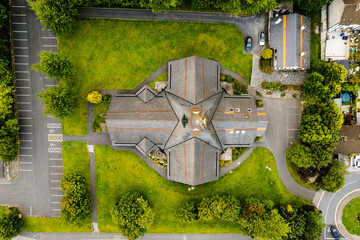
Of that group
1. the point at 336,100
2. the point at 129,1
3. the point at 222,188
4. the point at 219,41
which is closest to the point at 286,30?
the point at 219,41

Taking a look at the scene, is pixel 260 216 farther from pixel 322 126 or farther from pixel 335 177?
pixel 322 126

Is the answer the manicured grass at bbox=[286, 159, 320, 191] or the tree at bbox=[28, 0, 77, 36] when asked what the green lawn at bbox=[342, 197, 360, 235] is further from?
the tree at bbox=[28, 0, 77, 36]

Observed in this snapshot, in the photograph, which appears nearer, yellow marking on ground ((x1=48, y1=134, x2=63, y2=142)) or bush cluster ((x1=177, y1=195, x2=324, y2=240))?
bush cluster ((x1=177, y1=195, x2=324, y2=240))

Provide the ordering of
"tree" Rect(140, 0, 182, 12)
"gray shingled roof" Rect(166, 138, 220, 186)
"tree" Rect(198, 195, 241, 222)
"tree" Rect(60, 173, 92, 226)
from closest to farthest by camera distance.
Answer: "tree" Rect(140, 0, 182, 12), "gray shingled roof" Rect(166, 138, 220, 186), "tree" Rect(60, 173, 92, 226), "tree" Rect(198, 195, 241, 222)

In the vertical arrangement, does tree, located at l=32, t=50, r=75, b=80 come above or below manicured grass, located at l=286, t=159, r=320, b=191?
above

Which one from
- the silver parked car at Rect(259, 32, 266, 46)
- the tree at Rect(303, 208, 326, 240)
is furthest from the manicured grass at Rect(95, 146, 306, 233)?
the silver parked car at Rect(259, 32, 266, 46)
